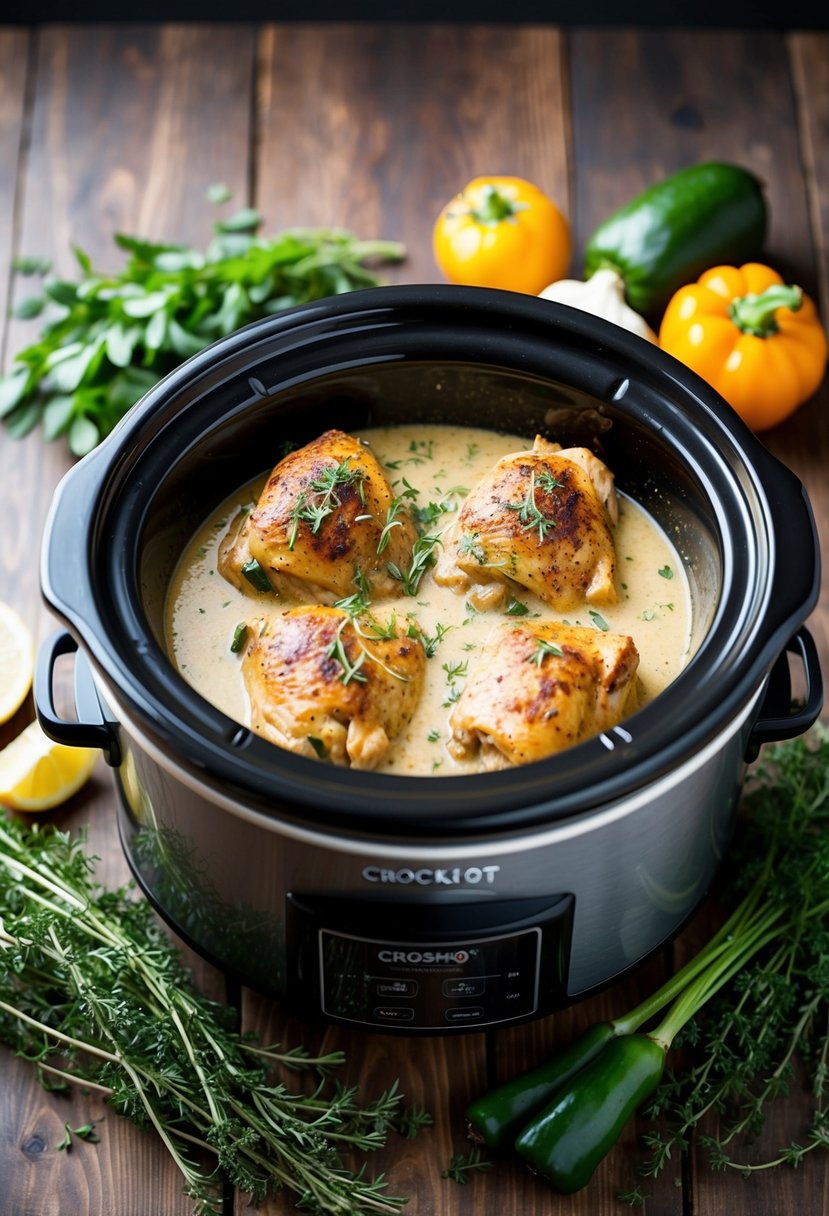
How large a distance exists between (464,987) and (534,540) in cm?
70

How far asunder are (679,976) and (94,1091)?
98 centimetres

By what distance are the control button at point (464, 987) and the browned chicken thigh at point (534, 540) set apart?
23.6 inches

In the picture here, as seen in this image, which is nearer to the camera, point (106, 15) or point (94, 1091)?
point (94, 1091)

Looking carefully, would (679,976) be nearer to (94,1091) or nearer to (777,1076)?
(777,1076)

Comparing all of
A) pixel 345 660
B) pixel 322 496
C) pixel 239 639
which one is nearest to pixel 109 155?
pixel 322 496

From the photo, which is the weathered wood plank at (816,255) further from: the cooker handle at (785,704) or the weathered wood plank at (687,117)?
the cooker handle at (785,704)

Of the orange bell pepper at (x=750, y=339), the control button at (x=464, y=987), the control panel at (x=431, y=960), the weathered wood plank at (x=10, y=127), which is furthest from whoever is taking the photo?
the weathered wood plank at (x=10, y=127)

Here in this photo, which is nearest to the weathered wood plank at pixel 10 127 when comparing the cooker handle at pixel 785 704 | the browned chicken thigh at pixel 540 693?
the browned chicken thigh at pixel 540 693

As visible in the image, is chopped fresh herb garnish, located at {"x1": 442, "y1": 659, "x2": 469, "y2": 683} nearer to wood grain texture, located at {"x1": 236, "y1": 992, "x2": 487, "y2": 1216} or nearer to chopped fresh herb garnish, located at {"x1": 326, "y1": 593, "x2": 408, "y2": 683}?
chopped fresh herb garnish, located at {"x1": 326, "y1": 593, "x2": 408, "y2": 683}

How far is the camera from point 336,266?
3324 millimetres

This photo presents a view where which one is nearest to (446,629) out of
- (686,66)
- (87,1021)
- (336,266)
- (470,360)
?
(470,360)

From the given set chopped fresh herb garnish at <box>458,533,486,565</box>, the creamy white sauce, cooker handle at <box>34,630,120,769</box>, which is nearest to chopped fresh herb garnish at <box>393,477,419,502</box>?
the creamy white sauce

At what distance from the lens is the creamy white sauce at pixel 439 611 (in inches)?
87.1

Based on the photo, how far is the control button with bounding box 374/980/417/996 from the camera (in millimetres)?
2135
